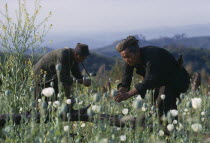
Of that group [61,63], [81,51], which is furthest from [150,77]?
[61,63]

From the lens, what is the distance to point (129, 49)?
14.6ft

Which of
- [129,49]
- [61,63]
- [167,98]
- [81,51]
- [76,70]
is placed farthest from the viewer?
[76,70]

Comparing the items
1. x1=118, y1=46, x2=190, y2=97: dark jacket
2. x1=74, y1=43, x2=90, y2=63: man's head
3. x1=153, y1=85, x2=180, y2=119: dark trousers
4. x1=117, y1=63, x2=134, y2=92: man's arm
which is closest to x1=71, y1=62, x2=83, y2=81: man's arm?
x1=74, y1=43, x2=90, y2=63: man's head

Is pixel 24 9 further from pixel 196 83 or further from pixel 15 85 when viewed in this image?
pixel 196 83

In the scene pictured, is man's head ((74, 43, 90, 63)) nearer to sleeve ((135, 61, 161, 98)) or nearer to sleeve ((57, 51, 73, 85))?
sleeve ((57, 51, 73, 85))

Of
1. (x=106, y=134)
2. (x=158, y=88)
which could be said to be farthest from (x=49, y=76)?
(x=106, y=134)

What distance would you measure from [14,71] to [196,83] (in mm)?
5934

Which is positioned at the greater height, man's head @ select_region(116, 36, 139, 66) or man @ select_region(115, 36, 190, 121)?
man's head @ select_region(116, 36, 139, 66)

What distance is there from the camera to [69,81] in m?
6.04

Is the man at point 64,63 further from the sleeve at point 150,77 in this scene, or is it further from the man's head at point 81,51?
the sleeve at point 150,77

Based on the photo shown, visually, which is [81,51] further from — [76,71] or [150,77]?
[150,77]

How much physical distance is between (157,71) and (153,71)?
6cm

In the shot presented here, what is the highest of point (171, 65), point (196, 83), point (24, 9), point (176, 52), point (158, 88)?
point (24, 9)

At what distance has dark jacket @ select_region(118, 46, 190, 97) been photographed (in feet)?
14.7
